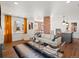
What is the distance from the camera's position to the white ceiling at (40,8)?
2.74 metres

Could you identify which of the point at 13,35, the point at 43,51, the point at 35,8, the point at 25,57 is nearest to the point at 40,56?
the point at 43,51

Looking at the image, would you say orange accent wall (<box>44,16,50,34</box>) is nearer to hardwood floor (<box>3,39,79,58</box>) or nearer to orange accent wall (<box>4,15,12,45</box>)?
hardwood floor (<box>3,39,79,58</box>)

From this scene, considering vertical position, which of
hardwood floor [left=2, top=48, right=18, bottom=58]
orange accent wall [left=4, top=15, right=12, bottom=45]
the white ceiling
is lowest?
hardwood floor [left=2, top=48, right=18, bottom=58]

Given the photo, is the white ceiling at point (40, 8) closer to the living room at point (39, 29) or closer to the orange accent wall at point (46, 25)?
Result: the living room at point (39, 29)

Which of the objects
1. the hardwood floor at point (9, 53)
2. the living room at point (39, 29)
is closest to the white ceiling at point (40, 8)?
the living room at point (39, 29)

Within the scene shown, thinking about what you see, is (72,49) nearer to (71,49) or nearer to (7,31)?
(71,49)

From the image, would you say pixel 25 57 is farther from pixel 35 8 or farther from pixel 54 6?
pixel 54 6

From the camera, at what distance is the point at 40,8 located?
287 cm

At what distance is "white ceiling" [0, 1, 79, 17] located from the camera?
274 cm

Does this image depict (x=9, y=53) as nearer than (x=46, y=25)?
Yes

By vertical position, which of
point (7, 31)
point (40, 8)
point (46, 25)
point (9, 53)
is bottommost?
point (9, 53)

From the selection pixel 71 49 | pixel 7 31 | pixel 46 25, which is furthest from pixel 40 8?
pixel 71 49

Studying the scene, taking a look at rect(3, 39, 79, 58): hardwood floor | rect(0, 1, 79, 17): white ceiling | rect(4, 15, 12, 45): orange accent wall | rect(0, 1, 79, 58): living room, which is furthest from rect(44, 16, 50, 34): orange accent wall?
rect(4, 15, 12, 45): orange accent wall

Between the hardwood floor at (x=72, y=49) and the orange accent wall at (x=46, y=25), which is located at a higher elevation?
the orange accent wall at (x=46, y=25)
